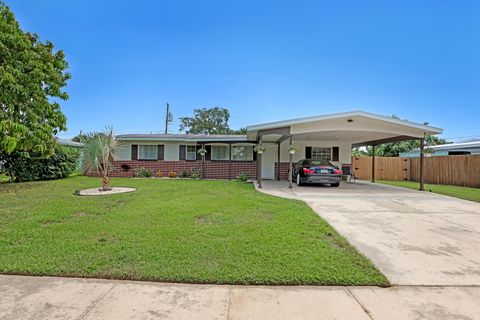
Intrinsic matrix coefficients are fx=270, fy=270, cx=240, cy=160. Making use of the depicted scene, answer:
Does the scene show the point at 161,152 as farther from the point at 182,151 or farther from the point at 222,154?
the point at 222,154

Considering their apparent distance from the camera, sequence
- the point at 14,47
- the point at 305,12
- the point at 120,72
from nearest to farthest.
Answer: the point at 14,47, the point at 305,12, the point at 120,72

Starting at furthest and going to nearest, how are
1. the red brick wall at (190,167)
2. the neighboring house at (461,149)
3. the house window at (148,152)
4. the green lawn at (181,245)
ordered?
the neighboring house at (461,149), the house window at (148,152), the red brick wall at (190,167), the green lawn at (181,245)

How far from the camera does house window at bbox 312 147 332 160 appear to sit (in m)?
16.8

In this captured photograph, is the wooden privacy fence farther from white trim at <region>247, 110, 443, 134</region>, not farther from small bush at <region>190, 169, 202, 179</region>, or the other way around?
small bush at <region>190, 169, 202, 179</region>

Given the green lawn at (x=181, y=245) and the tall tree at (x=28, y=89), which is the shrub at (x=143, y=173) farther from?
the green lawn at (x=181, y=245)

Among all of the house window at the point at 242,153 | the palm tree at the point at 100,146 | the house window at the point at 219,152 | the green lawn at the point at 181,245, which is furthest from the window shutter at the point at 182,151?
the green lawn at the point at 181,245

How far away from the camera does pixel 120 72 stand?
1698 cm

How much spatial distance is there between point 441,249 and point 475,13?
470 inches

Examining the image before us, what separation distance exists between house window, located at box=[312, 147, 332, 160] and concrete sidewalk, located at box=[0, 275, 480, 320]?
1410 centimetres

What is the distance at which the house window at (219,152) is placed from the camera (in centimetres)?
1728

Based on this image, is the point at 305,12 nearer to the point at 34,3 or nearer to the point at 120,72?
the point at 34,3

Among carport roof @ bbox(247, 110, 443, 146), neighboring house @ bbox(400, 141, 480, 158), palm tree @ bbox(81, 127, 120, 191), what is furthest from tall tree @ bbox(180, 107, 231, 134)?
palm tree @ bbox(81, 127, 120, 191)

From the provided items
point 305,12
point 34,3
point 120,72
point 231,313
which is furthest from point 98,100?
point 231,313

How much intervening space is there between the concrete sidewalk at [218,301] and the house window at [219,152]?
14307 mm
